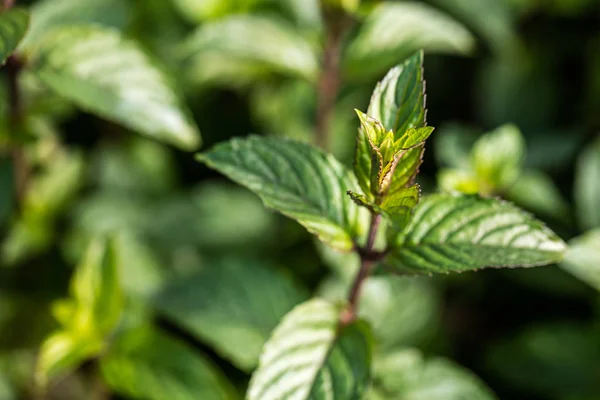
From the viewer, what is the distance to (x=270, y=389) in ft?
3.03

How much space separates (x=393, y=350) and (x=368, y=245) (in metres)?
0.52

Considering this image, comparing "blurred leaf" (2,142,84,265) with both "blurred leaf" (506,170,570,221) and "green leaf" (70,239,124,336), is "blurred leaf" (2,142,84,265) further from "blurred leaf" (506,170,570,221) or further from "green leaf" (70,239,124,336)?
"blurred leaf" (506,170,570,221)

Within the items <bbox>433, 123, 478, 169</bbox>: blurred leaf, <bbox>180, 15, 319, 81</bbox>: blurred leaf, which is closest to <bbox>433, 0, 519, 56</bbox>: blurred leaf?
<bbox>433, 123, 478, 169</bbox>: blurred leaf

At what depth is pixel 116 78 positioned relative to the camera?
1.26 m

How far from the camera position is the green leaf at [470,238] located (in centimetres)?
90

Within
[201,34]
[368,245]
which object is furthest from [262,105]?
[368,245]

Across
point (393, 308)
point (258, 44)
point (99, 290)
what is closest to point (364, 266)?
point (393, 308)

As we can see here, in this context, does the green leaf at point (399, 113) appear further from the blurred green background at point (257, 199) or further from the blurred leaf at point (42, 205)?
the blurred leaf at point (42, 205)

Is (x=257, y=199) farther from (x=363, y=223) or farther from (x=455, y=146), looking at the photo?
(x=363, y=223)

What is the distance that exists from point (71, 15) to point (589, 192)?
1290 millimetres

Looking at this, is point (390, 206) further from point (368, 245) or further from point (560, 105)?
point (560, 105)

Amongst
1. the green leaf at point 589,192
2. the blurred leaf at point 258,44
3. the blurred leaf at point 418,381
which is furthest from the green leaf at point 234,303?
the green leaf at point 589,192

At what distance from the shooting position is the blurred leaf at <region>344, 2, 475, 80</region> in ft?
4.92

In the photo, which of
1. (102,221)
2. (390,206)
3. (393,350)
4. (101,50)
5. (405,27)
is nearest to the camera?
(390,206)
